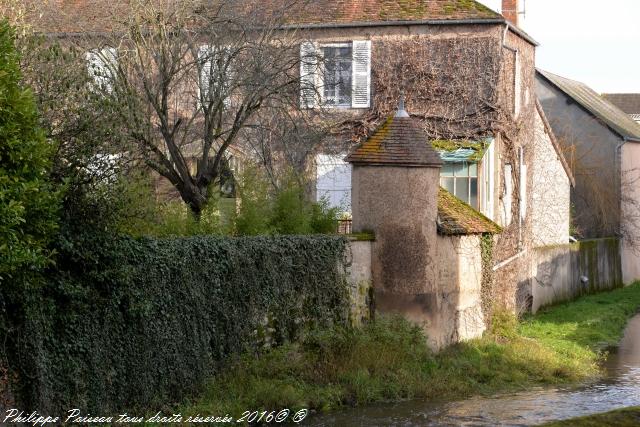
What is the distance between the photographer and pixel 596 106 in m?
40.6

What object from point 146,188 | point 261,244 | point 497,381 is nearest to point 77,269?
point 146,188

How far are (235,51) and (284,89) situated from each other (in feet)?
4.97

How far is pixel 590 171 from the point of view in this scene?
122 ft

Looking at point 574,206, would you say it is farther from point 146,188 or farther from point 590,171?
point 146,188

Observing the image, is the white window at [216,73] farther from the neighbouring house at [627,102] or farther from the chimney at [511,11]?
the neighbouring house at [627,102]

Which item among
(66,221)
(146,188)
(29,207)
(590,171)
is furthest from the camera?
(590,171)

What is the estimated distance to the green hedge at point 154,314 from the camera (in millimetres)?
11039

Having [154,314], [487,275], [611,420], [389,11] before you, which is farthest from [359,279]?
[611,420]

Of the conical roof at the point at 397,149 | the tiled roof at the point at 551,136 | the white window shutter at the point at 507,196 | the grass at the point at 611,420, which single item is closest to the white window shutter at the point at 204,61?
the conical roof at the point at 397,149

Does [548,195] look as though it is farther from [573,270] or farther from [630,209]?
[630,209]

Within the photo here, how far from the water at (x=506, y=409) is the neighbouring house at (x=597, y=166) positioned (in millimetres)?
19842

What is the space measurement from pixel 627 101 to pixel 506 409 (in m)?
60.7

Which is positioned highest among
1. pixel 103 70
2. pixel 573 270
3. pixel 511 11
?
pixel 511 11

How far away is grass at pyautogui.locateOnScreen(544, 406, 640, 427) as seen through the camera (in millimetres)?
6207
